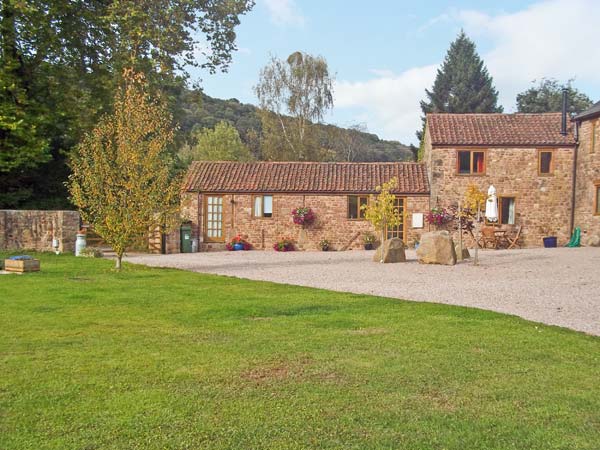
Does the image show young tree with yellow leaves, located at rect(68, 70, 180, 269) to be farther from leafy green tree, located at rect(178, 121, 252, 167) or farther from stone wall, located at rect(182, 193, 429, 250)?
leafy green tree, located at rect(178, 121, 252, 167)

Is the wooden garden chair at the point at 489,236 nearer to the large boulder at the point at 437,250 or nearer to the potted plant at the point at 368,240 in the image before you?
the potted plant at the point at 368,240

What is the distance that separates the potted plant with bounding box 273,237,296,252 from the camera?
2552cm

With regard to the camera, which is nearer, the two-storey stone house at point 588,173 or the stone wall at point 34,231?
the stone wall at point 34,231

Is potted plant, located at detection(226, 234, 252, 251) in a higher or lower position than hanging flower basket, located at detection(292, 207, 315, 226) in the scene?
lower

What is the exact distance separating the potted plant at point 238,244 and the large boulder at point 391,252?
8.62m

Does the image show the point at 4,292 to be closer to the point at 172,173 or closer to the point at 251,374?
the point at 251,374

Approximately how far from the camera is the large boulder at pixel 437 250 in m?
17.7

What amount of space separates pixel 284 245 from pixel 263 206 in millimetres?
2222

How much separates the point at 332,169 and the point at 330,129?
17.4m

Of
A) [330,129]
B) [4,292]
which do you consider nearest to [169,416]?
[4,292]

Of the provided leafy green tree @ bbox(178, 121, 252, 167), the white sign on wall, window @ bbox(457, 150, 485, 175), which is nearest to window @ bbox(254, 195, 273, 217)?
the white sign on wall

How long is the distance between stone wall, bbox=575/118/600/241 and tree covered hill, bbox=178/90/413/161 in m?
18.2

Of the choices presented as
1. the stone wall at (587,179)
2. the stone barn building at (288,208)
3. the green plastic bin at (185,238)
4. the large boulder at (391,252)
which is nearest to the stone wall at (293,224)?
the stone barn building at (288,208)

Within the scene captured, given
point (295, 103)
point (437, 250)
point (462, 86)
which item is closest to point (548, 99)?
point (462, 86)
